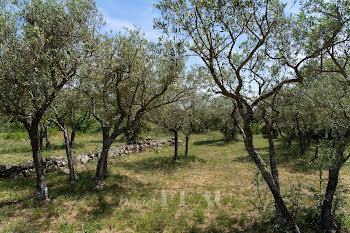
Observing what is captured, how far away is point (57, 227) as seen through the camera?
9.51 meters

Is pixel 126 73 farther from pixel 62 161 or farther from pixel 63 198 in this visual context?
pixel 62 161

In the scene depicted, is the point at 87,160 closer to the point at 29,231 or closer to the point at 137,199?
the point at 137,199

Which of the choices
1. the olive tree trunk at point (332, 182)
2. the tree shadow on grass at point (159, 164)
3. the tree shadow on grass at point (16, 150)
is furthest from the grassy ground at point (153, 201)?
the tree shadow on grass at point (16, 150)

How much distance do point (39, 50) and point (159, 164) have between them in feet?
52.0

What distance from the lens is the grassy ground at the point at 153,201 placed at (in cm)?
980

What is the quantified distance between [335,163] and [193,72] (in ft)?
30.6

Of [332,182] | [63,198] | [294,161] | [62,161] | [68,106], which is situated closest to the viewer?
[332,182]

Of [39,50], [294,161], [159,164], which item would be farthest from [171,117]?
[39,50]

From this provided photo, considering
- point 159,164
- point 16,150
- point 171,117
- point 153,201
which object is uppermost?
point 171,117

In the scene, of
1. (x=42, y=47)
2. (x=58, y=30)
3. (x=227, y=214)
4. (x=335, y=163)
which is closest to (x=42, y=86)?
(x=42, y=47)

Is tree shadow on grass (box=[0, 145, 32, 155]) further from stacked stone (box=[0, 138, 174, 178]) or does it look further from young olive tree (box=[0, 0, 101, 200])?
young olive tree (box=[0, 0, 101, 200])

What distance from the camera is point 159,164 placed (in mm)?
22188

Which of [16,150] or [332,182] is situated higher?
[332,182]

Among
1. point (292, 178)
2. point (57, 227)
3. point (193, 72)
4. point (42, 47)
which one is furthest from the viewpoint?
point (292, 178)
